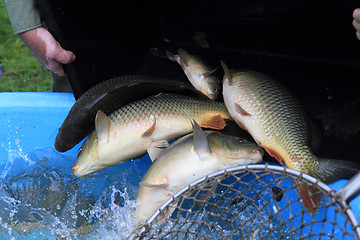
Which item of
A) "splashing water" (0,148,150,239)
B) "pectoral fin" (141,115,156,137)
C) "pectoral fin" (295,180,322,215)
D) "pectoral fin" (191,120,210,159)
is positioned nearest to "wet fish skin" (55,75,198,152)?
"pectoral fin" (141,115,156,137)

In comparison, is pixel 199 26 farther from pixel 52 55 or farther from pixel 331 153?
pixel 331 153

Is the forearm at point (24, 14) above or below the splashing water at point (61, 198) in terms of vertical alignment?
above

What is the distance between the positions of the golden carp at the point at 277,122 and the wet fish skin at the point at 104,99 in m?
0.24

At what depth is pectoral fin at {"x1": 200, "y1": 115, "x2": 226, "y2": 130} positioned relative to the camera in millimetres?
1688

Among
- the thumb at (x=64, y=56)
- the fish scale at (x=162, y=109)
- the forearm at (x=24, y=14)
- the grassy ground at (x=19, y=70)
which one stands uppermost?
the forearm at (x=24, y=14)

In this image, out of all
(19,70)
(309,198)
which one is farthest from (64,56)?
(19,70)

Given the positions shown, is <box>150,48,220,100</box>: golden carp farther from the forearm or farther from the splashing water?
the forearm

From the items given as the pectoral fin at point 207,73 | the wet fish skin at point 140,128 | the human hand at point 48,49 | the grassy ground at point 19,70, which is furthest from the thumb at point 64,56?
the grassy ground at point 19,70

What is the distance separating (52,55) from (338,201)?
143 cm

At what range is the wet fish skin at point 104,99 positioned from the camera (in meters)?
1.76

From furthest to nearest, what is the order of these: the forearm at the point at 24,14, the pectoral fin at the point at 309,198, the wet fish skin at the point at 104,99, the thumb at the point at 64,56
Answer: the forearm at the point at 24,14
the thumb at the point at 64,56
the wet fish skin at the point at 104,99
the pectoral fin at the point at 309,198

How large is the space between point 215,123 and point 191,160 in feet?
0.80

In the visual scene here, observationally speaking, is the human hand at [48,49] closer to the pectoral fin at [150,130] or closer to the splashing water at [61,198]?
the splashing water at [61,198]

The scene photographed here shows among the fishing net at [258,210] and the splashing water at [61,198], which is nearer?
the fishing net at [258,210]
